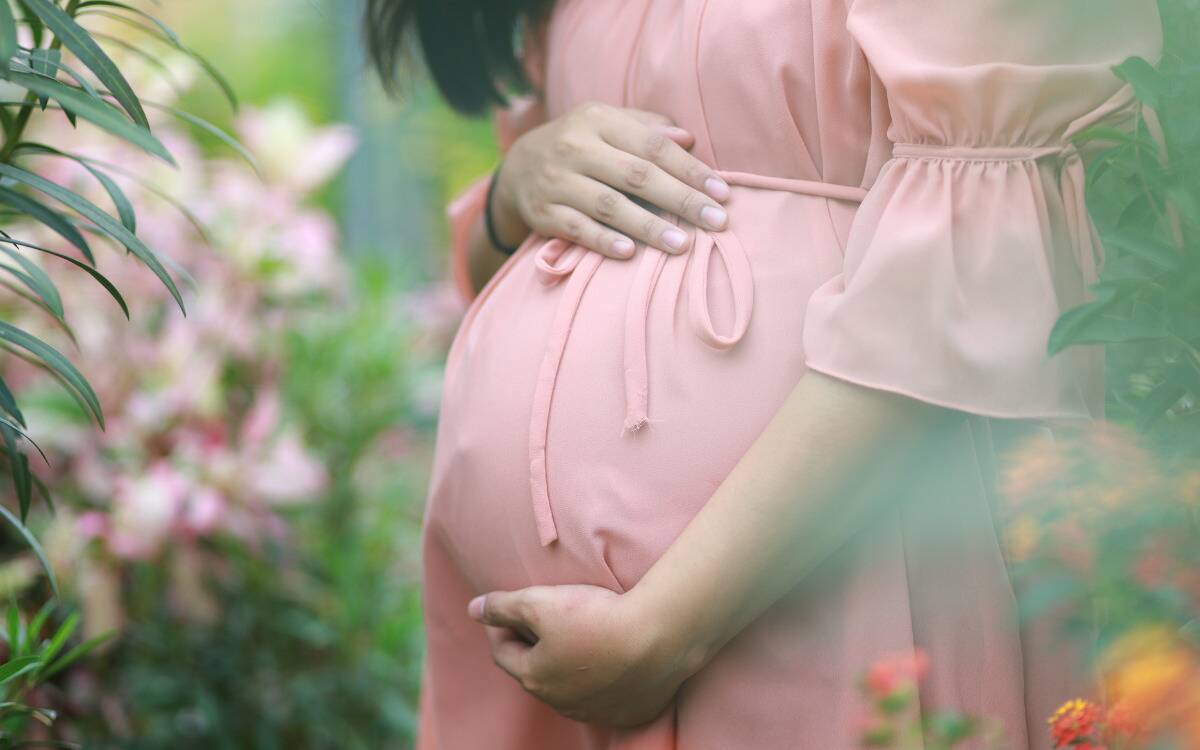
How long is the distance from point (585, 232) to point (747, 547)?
0.41 m

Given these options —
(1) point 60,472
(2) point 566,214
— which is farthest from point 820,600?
(1) point 60,472

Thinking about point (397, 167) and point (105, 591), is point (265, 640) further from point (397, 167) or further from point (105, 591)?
point (397, 167)

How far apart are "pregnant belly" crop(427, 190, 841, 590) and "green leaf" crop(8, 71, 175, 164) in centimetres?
43

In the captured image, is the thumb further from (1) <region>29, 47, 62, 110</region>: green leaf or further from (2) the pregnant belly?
(1) <region>29, 47, 62, 110</region>: green leaf

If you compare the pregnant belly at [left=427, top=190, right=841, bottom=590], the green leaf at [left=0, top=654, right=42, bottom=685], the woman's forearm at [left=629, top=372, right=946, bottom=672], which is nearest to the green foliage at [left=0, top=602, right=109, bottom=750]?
the green leaf at [left=0, top=654, right=42, bottom=685]

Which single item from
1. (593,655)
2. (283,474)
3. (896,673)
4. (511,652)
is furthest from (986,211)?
(283,474)

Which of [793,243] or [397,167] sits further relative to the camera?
[397,167]

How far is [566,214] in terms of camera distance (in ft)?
4.09

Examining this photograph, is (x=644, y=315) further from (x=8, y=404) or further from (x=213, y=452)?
(x=213, y=452)

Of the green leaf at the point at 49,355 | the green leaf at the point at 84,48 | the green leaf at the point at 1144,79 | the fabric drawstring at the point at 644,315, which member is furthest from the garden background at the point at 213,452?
the green leaf at the point at 1144,79

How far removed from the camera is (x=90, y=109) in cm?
Answer: 79

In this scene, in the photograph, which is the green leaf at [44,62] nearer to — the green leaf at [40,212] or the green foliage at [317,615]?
the green leaf at [40,212]

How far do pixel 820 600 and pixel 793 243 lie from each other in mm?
328

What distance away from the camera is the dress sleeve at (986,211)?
2.94 ft
